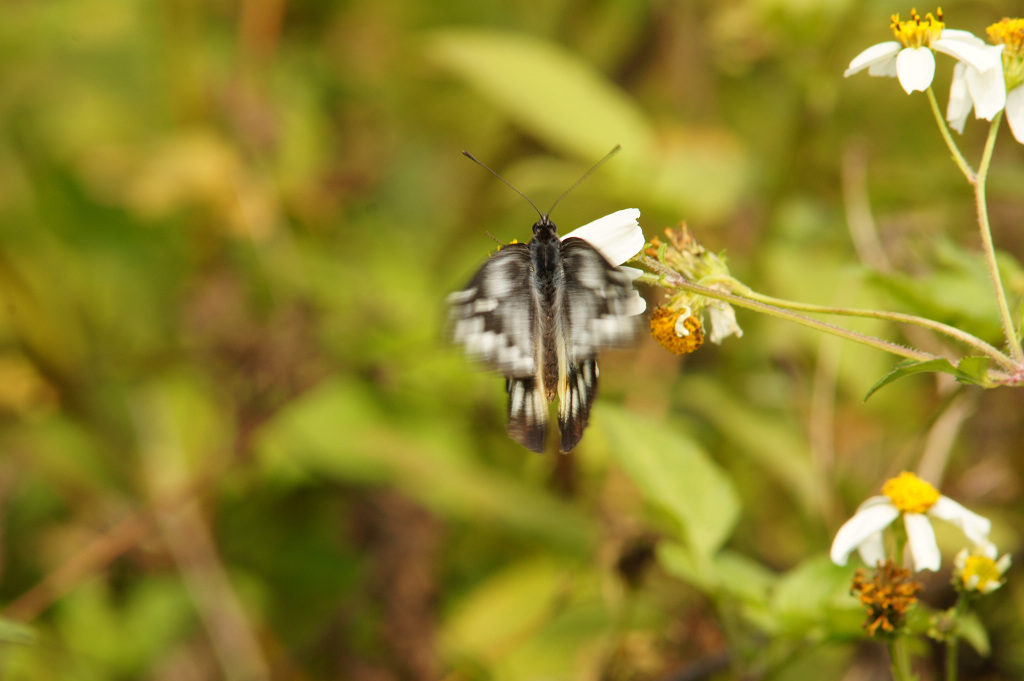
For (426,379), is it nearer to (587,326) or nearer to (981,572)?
(587,326)

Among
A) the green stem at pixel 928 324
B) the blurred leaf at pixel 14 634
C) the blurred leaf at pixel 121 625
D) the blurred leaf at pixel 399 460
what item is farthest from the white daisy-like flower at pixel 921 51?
the blurred leaf at pixel 121 625

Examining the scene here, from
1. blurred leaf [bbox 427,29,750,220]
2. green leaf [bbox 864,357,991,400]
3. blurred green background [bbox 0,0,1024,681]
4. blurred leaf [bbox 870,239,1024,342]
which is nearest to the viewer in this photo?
green leaf [bbox 864,357,991,400]

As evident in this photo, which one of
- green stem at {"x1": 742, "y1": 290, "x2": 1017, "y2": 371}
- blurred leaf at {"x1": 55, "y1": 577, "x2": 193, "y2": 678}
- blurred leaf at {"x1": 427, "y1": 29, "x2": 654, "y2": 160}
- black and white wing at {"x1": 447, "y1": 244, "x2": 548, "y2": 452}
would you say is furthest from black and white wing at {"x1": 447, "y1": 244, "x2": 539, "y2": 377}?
blurred leaf at {"x1": 55, "y1": 577, "x2": 193, "y2": 678}

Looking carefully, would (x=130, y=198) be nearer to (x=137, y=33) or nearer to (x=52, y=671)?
(x=137, y=33)

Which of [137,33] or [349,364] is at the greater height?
[137,33]

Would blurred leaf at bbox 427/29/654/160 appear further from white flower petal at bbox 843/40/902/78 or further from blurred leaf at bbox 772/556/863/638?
blurred leaf at bbox 772/556/863/638

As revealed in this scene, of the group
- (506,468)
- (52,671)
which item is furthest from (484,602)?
(52,671)
